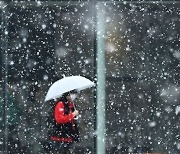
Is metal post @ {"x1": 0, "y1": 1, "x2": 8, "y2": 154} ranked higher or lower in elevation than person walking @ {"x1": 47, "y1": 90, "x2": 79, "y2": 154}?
higher

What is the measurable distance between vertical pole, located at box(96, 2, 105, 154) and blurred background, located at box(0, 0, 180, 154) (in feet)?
0.18

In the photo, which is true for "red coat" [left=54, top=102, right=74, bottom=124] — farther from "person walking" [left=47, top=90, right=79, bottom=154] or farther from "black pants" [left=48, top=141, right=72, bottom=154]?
"black pants" [left=48, top=141, right=72, bottom=154]

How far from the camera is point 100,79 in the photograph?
11078mm

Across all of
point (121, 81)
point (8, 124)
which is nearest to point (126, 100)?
point (121, 81)

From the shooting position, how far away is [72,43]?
36.2 ft

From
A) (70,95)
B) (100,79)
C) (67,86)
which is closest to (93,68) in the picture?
(100,79)

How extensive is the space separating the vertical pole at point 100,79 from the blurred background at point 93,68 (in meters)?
0.06

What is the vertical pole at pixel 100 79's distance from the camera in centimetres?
1104

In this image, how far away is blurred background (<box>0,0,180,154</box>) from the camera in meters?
11.0

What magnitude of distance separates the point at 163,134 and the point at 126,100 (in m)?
0.77

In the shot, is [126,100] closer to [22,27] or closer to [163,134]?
[163,134]

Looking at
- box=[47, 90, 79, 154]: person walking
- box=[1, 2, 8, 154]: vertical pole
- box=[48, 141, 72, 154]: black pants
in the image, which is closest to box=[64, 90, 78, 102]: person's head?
box=[47, 90, 79, 154]: person walking

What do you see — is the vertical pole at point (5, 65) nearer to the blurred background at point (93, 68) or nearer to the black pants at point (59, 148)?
the blurred background at point (93, 68)

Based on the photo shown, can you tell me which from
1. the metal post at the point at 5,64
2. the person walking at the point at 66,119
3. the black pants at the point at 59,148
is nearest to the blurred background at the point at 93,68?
the metal post at the point at 5,64
